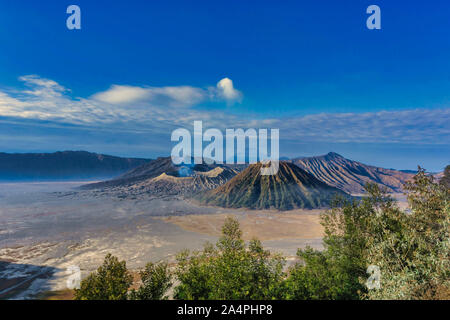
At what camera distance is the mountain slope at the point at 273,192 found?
313 ft

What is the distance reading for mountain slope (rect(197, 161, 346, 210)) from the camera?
9531cm

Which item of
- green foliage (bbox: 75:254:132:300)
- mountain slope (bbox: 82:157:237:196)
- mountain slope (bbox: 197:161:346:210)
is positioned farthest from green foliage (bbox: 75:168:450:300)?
mountain slope (bbox: 82:157:237:196)

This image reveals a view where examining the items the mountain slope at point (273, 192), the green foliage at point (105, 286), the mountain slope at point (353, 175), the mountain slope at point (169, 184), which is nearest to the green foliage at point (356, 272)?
the green foliage at point (105, 286)

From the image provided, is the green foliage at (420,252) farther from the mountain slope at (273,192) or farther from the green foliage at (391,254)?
the mountain slope at (273,192)

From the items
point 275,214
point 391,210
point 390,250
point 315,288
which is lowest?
point 275,214

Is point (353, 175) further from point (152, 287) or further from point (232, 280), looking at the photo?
point (152, 287)

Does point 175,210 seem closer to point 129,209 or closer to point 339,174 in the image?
point 129,209

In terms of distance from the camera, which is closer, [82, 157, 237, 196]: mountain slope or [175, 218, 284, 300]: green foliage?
[175, 218, 284, 300]: green foliage

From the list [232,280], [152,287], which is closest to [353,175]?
[232,280]

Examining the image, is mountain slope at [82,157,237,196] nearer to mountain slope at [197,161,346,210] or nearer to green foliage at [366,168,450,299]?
mountain slope at [197,161,346,210]

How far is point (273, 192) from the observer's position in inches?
4013

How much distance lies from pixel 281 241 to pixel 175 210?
144 ft
